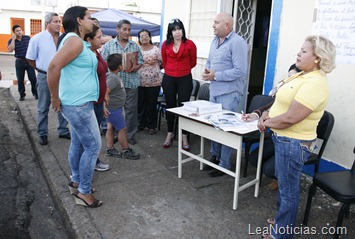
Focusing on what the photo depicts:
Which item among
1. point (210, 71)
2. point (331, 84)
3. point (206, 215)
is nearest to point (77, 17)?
point (210, 71)

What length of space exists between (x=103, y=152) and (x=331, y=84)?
3.15 m

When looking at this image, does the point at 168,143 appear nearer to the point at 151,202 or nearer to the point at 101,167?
the point at 101,167

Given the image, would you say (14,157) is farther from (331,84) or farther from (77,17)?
(331,84)

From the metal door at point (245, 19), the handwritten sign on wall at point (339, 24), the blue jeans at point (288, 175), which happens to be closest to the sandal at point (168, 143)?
the metal door at point (245, 19)

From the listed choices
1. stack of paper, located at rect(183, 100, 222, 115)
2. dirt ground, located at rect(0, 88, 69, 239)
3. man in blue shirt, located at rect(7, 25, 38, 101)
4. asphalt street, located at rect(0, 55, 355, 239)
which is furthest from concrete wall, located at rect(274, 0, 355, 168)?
man in blue shirt, located at rect(7, 25, 38, 101)

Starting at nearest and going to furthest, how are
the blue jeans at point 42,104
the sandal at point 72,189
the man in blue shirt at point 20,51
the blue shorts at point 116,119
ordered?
the sandal at point 72,189 < the blue shorts at point 116,119 < the blue jeans at point 42,104 < the man in blue shirt at point 20,51

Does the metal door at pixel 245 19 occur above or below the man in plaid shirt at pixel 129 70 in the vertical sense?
above

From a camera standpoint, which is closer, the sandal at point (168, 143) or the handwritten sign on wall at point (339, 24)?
the handwritten sign on wall at point (339, 24)

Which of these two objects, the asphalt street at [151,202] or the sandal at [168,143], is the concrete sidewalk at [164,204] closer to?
the asphalt street at [151,202]

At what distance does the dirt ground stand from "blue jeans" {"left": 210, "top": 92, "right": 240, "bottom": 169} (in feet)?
6.15

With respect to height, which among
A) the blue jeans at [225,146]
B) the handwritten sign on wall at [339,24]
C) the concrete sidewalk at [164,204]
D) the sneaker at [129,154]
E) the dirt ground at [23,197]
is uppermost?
the handwritten sign on wall at [339,24]

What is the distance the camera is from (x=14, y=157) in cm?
484

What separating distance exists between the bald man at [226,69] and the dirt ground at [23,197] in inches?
75.4

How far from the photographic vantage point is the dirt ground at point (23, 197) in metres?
3.14
